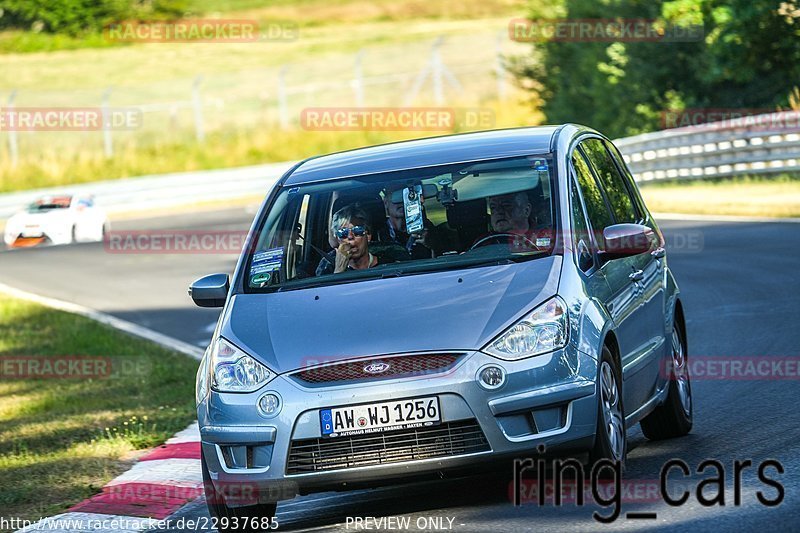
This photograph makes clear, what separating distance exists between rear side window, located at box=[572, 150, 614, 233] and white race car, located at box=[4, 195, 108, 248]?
23725mm

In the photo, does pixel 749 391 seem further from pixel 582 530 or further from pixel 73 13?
pixel 73 13

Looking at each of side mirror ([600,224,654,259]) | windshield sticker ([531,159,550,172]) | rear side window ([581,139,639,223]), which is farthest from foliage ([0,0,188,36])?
side mirror ([600,224,654,259])

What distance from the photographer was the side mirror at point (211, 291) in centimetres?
780

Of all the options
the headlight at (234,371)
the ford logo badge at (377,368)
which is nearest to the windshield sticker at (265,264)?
the headlight at (234,371)

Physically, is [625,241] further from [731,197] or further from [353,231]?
[731,197]

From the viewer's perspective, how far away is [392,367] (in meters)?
6.57

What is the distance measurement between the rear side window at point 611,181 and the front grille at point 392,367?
2.14 m

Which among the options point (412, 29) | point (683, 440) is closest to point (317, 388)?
point (683, 440)

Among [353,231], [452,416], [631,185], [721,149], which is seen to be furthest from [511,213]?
[721,149]

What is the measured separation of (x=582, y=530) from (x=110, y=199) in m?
34.4

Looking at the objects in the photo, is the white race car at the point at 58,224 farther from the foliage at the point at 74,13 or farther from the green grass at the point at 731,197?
the foliage at the point at 74,13

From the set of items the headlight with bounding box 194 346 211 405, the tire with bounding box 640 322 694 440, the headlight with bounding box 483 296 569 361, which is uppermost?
the headlight with bounding box 483 296 569 361

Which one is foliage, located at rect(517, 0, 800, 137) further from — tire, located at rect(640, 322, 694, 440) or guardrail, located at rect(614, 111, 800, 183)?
tire, located at rect(640, 322, 694, 440)

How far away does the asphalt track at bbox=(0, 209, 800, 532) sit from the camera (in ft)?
21.4
